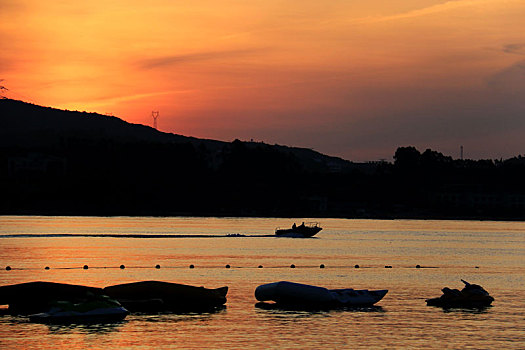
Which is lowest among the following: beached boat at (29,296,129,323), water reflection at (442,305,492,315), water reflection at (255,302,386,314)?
water reflection at (442,305,492,315)

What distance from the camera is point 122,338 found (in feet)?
185

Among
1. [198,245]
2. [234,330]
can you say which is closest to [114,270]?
[234,330]

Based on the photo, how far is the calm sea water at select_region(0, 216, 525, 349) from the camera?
57.1 metres

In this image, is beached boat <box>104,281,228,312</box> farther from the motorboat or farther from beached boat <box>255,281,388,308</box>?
the motorboat

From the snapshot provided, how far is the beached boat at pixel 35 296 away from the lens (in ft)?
214

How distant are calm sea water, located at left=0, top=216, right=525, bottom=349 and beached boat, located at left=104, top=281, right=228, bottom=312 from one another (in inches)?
53.8

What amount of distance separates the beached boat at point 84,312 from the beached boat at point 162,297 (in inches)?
160

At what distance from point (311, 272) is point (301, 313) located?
4029 centimetres

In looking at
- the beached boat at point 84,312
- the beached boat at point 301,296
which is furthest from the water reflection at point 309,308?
the beached boat at point 84,312

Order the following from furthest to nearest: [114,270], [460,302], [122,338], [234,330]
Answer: [114,270], [460,302], [234,330], [122,338]

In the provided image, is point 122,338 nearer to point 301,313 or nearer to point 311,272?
point 301,313

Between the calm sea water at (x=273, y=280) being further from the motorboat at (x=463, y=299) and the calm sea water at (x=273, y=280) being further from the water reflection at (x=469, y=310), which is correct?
the motorboat at (x=463, y=299)

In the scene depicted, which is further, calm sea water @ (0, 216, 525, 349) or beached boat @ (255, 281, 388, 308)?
beached boat @ (255, 281, 388, 308)

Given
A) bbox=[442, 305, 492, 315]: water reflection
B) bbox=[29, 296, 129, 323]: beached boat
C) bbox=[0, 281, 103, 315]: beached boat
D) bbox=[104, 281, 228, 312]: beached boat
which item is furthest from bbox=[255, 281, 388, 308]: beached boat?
bbox=[29, 296, 129, 323]: beached boat
